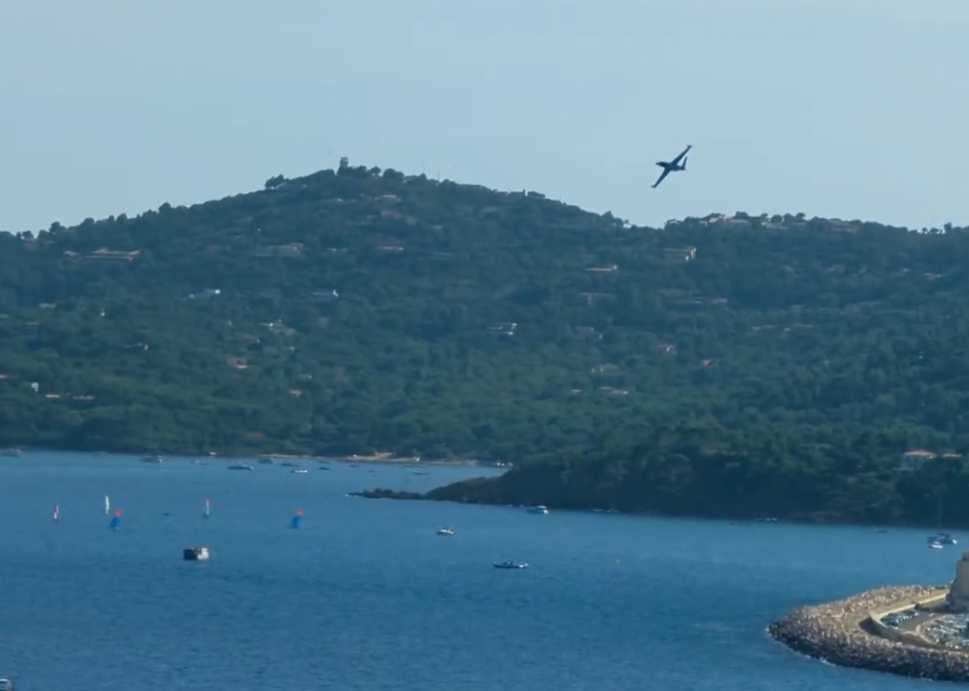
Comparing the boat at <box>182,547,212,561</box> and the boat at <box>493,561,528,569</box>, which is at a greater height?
the boat at <box>493,561,528,569</box>

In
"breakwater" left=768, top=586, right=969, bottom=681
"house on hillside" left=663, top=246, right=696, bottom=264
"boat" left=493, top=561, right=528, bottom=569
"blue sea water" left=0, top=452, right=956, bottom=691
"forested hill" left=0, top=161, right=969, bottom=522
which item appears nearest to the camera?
"breakwater" left=768, top=586, right=969, bottom=681

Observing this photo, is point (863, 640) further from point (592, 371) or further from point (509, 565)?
point (592, 371)

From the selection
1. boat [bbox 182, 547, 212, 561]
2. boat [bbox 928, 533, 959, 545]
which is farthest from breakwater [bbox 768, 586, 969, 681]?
boat [bbox 928, 533, 959, 545]

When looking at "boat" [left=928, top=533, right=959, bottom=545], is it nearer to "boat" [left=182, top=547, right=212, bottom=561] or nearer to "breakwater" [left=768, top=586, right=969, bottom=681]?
"breakwater" [left=768, top=586, right=969, bottom=681]

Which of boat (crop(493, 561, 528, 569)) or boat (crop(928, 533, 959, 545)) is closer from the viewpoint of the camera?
boat (crop(493, 561, 528, 569))

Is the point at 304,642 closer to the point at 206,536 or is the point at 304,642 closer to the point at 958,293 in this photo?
the point at 206,536

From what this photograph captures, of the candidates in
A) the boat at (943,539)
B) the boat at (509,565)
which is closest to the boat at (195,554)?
the boat at (509,565)

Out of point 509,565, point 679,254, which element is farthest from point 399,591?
point 679,254

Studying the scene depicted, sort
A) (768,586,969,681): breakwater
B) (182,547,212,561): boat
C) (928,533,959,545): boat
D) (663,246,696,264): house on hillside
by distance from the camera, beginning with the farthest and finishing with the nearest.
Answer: (663,246,696,264): house on hillside < (928,533,959,545): boat < (182,547,212,561): boat < (768,586,969,681): breakwater
